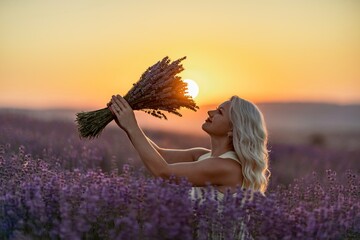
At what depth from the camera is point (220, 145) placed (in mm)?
4641

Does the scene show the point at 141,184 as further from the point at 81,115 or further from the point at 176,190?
the point at 81,115

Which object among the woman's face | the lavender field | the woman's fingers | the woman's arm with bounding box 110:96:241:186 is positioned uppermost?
the woman's fingers

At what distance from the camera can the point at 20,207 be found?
352cm

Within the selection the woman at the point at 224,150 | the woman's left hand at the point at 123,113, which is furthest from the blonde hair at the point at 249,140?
the woman's left hand at the point at 123,113

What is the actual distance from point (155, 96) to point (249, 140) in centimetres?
69

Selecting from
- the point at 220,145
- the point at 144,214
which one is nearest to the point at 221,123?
the point at 220,145

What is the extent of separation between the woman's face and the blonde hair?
5 centimetres

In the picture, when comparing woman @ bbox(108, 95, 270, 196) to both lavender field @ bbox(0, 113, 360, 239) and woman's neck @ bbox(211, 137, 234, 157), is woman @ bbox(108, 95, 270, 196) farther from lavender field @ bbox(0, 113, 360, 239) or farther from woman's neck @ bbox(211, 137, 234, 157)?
lavender field @ bbox(0, 113, 360, 239)

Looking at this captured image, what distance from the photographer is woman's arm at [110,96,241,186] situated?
4.25 m

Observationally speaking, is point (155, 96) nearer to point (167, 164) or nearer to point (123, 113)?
point (123, 113)

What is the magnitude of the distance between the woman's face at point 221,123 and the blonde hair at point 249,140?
0.05m

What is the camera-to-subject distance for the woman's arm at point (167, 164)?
425cm

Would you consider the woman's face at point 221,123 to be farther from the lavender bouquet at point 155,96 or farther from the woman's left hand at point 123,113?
A: the woman's left hand at point 123,113

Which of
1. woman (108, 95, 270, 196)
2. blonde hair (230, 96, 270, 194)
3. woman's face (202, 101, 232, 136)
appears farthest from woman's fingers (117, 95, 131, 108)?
blonde hair (230, 96, 270, 194)
